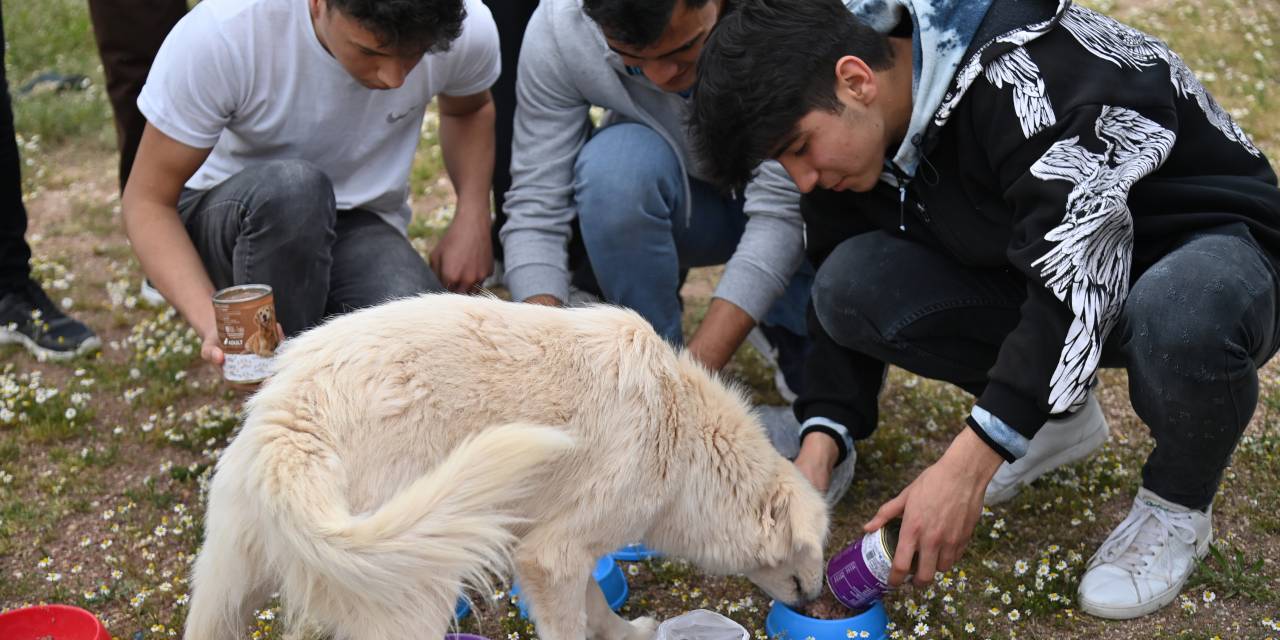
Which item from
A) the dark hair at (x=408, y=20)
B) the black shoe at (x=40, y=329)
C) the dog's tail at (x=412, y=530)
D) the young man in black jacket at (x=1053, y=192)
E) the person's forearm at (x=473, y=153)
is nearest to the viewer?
the dog's tail at (x=412, y=530)

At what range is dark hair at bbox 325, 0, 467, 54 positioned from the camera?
2.98 m

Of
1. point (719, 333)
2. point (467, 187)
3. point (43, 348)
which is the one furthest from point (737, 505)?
point (43, 348)

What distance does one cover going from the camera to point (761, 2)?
8.86ft

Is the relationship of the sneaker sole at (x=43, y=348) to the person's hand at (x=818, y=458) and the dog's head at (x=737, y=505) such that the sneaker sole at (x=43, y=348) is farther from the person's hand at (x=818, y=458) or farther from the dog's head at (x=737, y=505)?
the person's hand at (x=818, y=458)

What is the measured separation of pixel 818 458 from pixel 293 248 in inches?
65.4

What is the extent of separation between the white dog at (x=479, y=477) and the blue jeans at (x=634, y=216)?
0.82 meters

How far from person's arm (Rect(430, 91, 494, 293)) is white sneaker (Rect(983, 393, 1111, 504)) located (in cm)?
184

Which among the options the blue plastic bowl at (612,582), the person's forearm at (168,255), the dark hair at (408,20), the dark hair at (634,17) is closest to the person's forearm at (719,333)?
the blue plastic bowl at (612,582)

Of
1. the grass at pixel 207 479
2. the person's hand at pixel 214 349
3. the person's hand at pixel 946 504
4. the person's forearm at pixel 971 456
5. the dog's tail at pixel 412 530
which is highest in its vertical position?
the dog's tail at pixel 412 530

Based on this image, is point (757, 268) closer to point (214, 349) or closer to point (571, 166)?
point (571, 166)

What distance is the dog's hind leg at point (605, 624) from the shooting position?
9.40ft

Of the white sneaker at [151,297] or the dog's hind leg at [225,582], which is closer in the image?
the dog's hind leg at [225,582]

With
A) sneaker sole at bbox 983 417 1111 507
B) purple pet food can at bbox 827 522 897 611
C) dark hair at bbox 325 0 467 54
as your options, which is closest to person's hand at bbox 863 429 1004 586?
purple pet food can at bbox 827 522 897 611

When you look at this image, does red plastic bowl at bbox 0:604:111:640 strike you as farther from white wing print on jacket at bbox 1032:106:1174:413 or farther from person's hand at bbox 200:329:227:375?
white wing print on jacket at bbox 1032:106:1174:413
